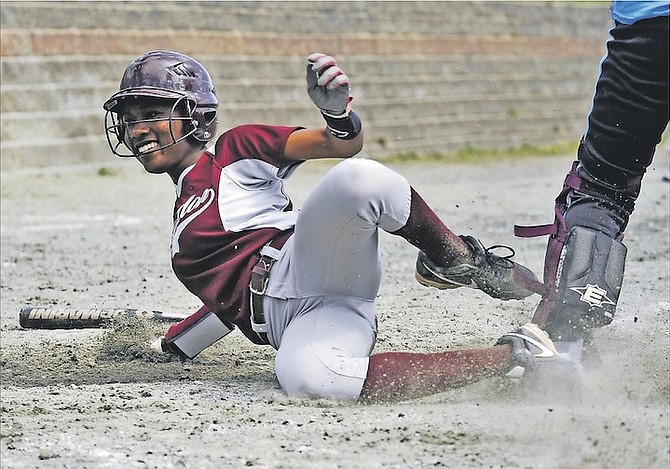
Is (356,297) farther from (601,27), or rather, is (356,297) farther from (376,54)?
(601,27)

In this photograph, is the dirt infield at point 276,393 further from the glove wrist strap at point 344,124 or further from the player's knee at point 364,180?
the glove wrist strap at point 344,124

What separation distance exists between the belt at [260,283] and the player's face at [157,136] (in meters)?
0.40

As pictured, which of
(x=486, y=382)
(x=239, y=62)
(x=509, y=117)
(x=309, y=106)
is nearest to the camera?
(x=486, y=382)

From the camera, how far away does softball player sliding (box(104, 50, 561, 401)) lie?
2904mm

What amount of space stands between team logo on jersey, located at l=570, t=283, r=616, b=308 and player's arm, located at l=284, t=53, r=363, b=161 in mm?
733

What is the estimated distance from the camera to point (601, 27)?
53.6ft

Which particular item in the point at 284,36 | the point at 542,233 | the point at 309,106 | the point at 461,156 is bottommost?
the point at 461,156

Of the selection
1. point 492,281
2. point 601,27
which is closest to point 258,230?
point 492,281

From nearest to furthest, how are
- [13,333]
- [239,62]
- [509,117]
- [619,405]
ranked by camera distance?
[619,405], [13,333], [239,62], [509,117]

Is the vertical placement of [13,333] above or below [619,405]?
below

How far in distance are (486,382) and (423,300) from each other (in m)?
1.67

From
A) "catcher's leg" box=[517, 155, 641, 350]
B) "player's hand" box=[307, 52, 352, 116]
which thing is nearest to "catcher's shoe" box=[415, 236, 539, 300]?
"catcher's leg" box=[517, 155, 641, 350]

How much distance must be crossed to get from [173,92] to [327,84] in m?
0.64

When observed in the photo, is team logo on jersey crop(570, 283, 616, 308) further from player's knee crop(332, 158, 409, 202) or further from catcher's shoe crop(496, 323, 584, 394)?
player's knee crop(332, 158, 409, 202)
